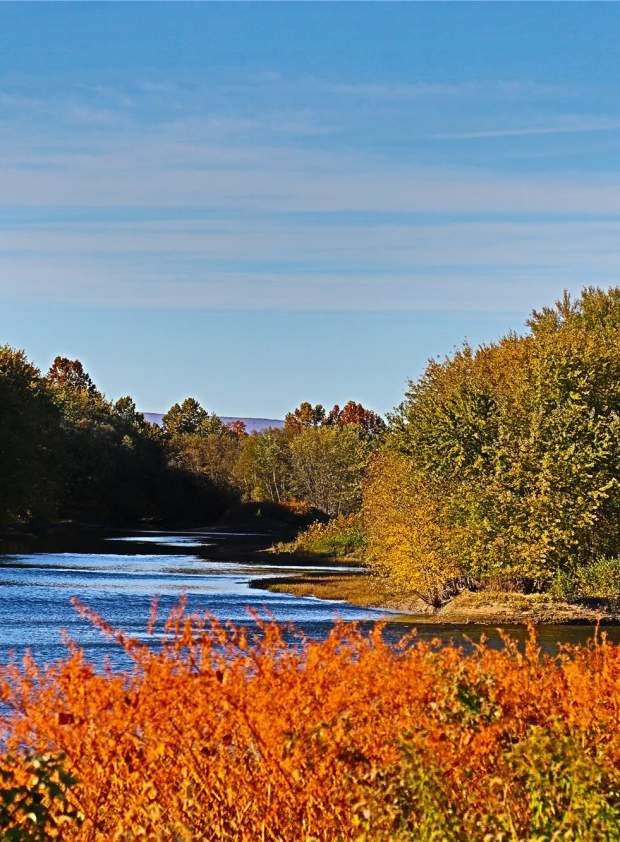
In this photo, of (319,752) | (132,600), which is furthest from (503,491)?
(319,752)

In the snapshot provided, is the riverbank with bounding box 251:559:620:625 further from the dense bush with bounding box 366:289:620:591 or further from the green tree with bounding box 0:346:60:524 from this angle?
the green tree with bounding box 0:346:60:524

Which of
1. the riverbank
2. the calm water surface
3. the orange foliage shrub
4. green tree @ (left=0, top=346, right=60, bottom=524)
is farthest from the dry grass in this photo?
green tree @ (left=0, top=346, right=60, bottom=524)

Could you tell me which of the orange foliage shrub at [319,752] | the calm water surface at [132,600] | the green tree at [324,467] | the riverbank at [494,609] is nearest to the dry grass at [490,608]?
the riverbank at [494,609]

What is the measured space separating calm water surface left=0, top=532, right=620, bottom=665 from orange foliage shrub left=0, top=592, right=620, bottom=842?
9450 millimetres

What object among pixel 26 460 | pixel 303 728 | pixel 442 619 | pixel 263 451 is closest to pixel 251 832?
pixel 303 728

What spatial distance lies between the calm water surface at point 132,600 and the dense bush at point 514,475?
349 centimetres

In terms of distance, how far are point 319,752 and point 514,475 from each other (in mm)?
35335

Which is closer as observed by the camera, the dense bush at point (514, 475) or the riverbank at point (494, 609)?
the riverbank at point (494, 609)

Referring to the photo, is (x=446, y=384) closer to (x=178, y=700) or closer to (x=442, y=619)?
(x=442, y=619)

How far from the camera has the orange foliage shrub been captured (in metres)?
8.86

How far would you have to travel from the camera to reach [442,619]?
41.9 metres

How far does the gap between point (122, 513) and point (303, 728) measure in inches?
4946

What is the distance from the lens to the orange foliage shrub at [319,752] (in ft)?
29.1

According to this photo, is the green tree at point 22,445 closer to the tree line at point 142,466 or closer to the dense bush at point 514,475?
the tree line at point 142,466
